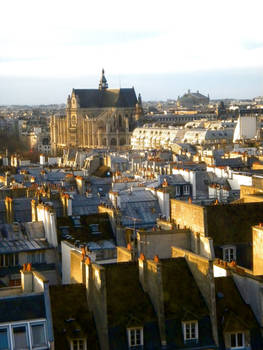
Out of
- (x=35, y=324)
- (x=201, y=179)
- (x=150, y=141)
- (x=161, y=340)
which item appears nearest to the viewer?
(x=35, y=324)

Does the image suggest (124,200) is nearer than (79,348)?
No

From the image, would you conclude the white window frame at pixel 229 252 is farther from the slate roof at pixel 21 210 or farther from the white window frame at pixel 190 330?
the slate roof at pixel 21 210

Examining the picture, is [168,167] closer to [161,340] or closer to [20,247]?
[20,247]

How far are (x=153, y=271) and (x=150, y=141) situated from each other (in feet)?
411

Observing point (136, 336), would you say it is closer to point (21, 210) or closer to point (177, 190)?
point (21, 210)

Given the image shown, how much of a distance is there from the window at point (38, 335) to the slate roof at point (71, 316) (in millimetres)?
778

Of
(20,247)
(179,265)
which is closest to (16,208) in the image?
(20,247)

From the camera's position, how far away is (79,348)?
2072 centimetres

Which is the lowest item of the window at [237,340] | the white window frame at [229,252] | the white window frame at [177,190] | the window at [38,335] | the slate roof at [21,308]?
the white window frame at [177,190]

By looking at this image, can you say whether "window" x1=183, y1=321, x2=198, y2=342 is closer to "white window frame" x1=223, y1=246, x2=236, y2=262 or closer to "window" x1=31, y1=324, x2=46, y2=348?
"window" x1=31, y1=324, x2=46, y2=348

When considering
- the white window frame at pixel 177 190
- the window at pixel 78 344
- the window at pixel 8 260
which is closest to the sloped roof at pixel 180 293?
the window at pixel 78 344

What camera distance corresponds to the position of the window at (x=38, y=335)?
19641 mm

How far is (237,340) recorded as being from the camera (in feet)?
70.4

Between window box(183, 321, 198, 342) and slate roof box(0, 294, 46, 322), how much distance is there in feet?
11.3
